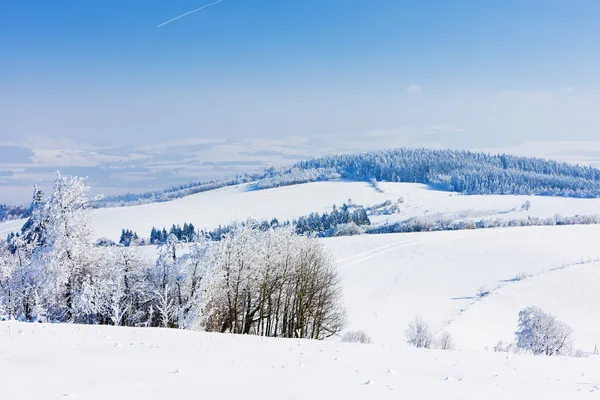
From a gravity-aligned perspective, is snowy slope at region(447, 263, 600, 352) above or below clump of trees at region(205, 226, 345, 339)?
below

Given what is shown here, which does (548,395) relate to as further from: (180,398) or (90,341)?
(90,341)

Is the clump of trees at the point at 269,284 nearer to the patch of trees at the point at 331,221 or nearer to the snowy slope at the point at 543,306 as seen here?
the snowy slope at the point at 543,306

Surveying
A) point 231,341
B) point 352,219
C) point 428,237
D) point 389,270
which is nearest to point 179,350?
point 231,341

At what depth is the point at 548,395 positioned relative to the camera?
11.6 meters

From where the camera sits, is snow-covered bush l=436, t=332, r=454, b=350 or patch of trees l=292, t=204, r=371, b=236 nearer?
snow-covered bush l=436, t=332, r=454, b=350

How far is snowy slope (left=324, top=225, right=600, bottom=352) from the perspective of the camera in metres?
59.5

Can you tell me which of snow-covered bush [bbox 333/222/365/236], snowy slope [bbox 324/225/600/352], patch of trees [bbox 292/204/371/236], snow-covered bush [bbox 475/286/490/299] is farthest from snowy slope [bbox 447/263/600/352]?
patch of trees [bbox 292/204/371/236]

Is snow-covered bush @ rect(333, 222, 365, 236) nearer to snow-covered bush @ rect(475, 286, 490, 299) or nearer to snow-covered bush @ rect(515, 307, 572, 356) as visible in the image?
snow-covered bush @ rect(475, 286, 490, 299)

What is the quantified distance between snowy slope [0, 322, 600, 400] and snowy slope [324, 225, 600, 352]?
34051mm

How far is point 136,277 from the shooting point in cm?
3234

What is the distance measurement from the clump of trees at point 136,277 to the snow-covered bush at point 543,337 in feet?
87.9

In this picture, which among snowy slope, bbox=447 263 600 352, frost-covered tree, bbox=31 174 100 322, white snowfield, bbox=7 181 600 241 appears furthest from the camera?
white snowfield, bbox=7 181 600 241

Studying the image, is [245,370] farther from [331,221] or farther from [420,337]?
[331,221]

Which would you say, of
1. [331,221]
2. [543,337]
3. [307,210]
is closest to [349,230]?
[331,221]
